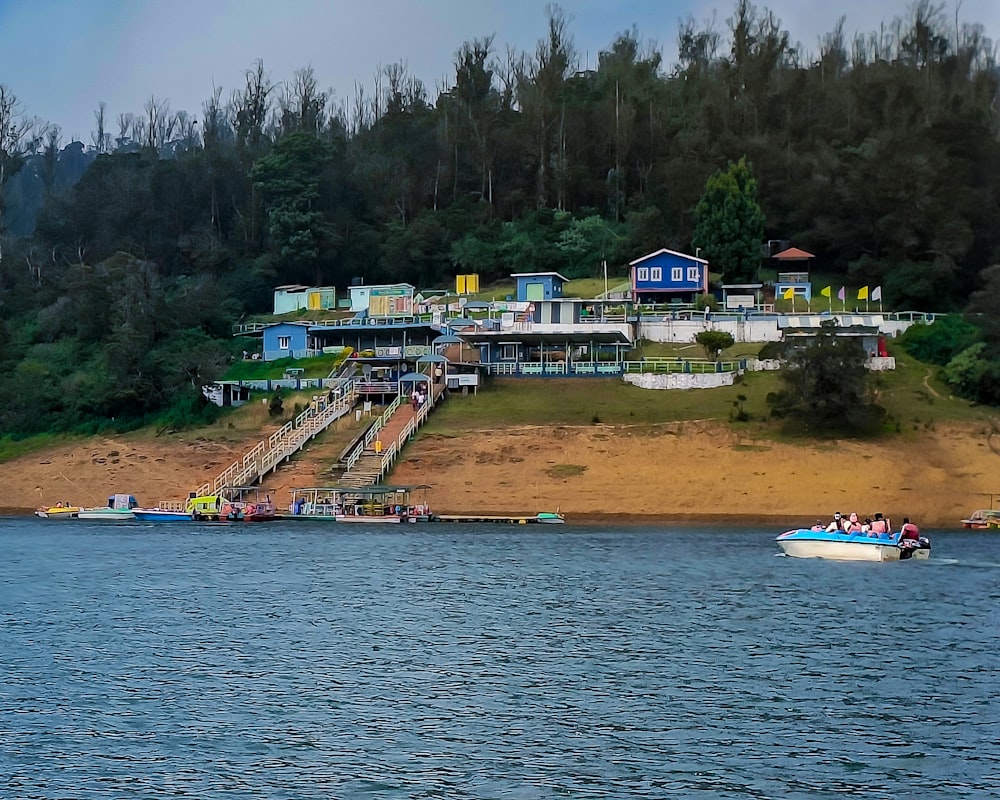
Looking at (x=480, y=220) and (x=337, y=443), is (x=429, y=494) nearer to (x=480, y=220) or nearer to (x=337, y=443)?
(x=337, y=443)

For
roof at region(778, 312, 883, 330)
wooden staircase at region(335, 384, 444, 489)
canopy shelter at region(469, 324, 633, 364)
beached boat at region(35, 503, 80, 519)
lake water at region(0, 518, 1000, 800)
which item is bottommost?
lake water at region(0, 518, 1000, 800)

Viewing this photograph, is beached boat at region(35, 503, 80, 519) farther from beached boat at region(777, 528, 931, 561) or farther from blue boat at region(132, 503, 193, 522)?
beached boat at region(777, 528, 931, 561)

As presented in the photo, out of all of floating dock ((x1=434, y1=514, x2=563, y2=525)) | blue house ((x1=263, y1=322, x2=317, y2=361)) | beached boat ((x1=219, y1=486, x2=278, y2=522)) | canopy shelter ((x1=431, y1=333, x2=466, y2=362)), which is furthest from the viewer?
blue house ((x1=263, y1=322, x2=317, y2=361))

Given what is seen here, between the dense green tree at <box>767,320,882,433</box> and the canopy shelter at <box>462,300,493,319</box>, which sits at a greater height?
the canopy shelter at <box>462,300,493,319</box>

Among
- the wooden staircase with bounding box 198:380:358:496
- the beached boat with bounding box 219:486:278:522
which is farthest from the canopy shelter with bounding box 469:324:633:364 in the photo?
the beached boat with bounding box 219:486:278:522

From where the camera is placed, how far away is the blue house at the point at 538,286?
106 meters

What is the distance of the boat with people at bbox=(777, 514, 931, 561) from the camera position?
5428 cm

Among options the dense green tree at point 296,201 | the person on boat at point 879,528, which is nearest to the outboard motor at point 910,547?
the person on boat at point 879,528

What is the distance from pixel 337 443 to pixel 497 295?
→ 115ft

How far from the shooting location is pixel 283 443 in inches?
3157

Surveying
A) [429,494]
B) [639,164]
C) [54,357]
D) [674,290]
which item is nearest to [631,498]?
[429,494]

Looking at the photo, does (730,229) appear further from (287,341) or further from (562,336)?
(287,341)

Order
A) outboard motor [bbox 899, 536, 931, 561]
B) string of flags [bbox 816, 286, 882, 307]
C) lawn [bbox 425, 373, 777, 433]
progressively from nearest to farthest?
outboard motor [bbox 899, 536, 931, 561], lawn [bbox 425, 373, 777, 433], string of flags [bbox 816, 286, 882, 307]

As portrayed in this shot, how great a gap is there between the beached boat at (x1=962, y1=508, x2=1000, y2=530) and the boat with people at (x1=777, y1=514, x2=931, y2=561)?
1220cm
